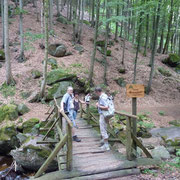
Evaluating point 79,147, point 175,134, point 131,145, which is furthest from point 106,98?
point 175,134

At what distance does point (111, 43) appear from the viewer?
25.4 m

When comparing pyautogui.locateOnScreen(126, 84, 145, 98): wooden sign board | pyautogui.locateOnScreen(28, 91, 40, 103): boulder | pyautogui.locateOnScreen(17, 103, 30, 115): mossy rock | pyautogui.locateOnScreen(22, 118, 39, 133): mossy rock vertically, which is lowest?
Result: pyautogui.locateOnScreen(22, 118, 39, 133): mossy rock

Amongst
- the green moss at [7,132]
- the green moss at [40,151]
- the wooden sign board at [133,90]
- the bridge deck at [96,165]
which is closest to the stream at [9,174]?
the green moss at [40,151]

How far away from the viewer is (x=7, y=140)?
838cm

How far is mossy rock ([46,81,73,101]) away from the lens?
43.3 feet

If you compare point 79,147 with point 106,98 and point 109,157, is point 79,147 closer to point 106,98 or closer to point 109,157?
point 109,157

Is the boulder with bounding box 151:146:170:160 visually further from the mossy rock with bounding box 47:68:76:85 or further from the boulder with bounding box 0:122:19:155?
the mossy rock with bounding box 47:68:76:85

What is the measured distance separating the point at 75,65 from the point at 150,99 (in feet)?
27.2

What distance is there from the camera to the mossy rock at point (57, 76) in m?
14.5

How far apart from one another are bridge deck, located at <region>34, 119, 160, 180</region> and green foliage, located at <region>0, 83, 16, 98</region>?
886cm

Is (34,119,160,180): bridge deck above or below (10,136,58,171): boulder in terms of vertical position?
above

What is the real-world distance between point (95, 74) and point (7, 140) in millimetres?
11278

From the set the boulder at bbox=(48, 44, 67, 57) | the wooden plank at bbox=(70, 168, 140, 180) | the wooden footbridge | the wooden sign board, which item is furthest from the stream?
the boulder at bbox=(48, 44, 67, 57)

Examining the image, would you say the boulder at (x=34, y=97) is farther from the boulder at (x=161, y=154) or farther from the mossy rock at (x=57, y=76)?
the boulder at (x=161, y=154)
